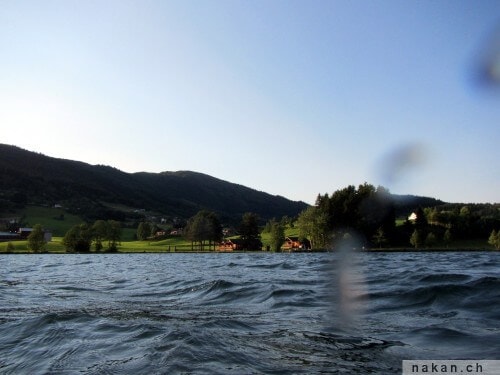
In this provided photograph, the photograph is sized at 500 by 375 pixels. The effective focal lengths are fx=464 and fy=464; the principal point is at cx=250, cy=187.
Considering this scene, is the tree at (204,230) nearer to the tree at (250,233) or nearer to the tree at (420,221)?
the tree at (250,233)

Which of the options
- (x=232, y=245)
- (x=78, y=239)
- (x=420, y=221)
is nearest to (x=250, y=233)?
(x=232, y=245)

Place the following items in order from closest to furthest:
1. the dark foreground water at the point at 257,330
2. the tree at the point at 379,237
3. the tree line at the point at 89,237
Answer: the dark foreground water at the point at 257,330
the tree at the point at 379,237
the tree line at the point at 89,237

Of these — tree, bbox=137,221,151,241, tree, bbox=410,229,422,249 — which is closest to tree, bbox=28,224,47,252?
tree, bbox=137,221,151,241

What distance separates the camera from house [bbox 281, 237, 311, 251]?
14175 cm

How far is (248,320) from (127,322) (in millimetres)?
3610

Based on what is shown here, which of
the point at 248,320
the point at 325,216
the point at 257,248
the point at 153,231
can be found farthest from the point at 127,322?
the point at 153,231

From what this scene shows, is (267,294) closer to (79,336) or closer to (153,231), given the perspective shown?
(79,336)

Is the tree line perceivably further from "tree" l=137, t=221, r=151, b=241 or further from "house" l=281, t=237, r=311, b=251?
"house" l=281, t=237, r=311, b=251

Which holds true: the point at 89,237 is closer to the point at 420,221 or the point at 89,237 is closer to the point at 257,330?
the point at 420,221

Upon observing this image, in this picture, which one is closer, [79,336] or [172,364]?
[172,364]

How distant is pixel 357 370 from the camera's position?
27.2 feet

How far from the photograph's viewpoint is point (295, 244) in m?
147

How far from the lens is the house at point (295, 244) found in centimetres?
14175

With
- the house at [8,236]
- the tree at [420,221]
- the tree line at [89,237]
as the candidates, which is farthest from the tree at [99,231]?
the tree at [420,221]
